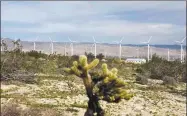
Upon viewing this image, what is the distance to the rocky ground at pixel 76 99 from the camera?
24.1 meters

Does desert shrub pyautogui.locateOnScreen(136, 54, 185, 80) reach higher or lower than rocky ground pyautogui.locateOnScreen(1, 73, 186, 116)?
higher

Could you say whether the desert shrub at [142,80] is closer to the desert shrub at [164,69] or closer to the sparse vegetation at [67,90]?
the sparse vegetation at [67,90]

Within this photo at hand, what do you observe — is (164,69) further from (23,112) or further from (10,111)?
(10,111)

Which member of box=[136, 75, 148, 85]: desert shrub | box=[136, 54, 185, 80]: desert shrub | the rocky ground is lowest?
the rocky ground

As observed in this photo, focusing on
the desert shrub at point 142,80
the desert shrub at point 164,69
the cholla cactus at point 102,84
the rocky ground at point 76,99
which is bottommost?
the rocky ground at point 76,99

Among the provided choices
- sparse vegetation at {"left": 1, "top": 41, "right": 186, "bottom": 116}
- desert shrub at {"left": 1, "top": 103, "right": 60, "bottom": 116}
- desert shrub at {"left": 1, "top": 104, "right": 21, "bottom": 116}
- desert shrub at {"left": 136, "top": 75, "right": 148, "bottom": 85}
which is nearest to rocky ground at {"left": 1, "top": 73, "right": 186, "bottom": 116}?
sparse vegetation at {"left": 1, "top": 41, "right": 186, "bottom": 116}

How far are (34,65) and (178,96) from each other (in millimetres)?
10882

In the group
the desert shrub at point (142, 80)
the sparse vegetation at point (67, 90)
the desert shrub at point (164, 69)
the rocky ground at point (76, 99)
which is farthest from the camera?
the desert shrub at point (164, 69)

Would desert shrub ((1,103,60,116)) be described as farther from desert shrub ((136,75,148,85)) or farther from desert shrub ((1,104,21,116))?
desert shrub ((136,75,148,85))

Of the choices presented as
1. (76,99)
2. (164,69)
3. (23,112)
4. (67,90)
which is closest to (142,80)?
(164,69)

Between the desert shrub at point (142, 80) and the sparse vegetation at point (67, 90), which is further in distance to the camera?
the desert shrub at point (142, 80)

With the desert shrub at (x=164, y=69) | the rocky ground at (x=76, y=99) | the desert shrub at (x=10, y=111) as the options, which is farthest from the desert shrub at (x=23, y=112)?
the desert shrub at (x=164, y=69)

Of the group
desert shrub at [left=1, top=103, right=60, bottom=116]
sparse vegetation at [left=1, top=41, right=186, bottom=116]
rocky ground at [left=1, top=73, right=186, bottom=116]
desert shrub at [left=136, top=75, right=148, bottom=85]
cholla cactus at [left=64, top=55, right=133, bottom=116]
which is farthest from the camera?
desert shrub at [left=136, top=75, right=148, bottom=85]

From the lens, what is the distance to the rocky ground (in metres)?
24.1
